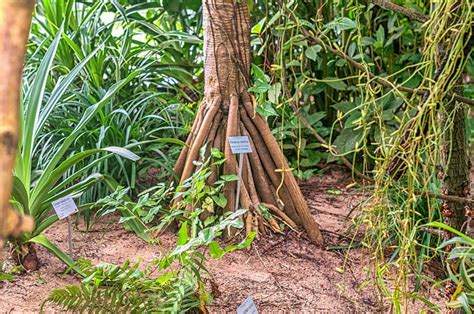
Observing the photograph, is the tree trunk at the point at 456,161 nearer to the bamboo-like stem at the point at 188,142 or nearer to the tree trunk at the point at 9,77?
the bamboo-like stem at the point at 188,142

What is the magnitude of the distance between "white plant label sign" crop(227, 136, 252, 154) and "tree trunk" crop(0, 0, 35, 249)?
172cm

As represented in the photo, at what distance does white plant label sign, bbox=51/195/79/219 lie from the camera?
1797 mm

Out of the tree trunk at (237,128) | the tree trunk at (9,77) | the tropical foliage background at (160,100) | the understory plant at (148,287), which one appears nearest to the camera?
the tree trunk at (9,77)

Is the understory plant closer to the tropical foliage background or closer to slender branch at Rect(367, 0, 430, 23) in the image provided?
the tropical foliage background

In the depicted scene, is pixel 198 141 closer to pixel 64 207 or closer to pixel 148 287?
pixel 64 207

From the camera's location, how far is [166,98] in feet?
9.52

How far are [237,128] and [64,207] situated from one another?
706mm

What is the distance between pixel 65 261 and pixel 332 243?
3.21 feet

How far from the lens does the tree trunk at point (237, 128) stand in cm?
220

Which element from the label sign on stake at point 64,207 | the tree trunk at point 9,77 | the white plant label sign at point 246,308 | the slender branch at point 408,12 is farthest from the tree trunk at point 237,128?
the tree trunk at point 9,77

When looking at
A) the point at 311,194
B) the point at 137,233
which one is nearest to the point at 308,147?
the point at 311,194

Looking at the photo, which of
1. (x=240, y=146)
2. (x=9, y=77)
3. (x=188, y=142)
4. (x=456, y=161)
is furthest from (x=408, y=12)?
(x=9, y=77)

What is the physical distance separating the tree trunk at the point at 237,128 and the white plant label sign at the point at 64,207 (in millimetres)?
497

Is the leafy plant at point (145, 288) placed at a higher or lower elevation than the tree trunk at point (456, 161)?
lower
